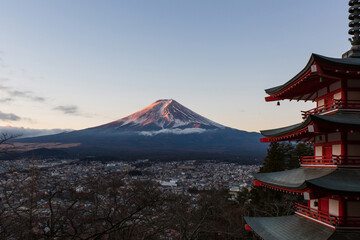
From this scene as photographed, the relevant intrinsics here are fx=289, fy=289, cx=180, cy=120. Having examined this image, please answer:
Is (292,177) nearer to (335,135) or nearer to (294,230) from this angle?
(294,230)

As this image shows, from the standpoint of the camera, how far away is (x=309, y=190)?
→ 867 cm

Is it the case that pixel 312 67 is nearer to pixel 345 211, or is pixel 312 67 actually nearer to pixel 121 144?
pixel 345 211

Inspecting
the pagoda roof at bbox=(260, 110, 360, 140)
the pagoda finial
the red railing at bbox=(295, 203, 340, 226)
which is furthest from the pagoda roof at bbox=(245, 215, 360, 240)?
the pagoda finial

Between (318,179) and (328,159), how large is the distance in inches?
48.7

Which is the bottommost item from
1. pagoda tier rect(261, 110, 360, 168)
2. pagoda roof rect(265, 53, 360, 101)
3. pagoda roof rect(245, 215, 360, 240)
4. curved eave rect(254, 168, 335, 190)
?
pagoda roof rect(245, 215, 360, 240)

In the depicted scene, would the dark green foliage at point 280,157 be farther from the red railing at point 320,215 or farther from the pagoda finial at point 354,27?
the pagoda finial at point 354,27

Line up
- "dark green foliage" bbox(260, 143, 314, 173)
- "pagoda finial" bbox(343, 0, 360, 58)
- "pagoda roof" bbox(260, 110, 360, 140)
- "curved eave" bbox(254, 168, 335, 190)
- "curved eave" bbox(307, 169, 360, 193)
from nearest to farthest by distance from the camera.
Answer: "curved eave" bbox(307, 169, 360, 193) < "pagoda roof" bbox(260, 110, 360, 140) < "curved eave" bbox(254, 168, 335, 190) < "pagoda finial" bbox(343, 0, 360, 58) < "dark green foliage" bbox(260, 143, 314, 173)

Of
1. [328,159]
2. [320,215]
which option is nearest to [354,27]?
[328,159]

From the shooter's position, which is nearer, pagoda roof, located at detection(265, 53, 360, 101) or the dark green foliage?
pagoda roof, located at detection(265, 53, 360, 101)

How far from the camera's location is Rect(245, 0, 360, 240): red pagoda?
8.94 metres

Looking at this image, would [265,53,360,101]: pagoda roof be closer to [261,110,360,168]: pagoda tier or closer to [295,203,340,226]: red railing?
[261,110,360,168]: pagoda tier

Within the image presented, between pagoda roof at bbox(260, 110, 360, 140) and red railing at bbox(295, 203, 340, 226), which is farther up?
pagoda roof at bbox(260, 110, 360, 140)

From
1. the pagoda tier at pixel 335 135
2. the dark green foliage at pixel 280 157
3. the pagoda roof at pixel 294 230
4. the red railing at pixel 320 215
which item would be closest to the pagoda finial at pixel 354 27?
the pagoda tier at pixel 335 135

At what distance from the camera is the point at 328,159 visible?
9914 mm
